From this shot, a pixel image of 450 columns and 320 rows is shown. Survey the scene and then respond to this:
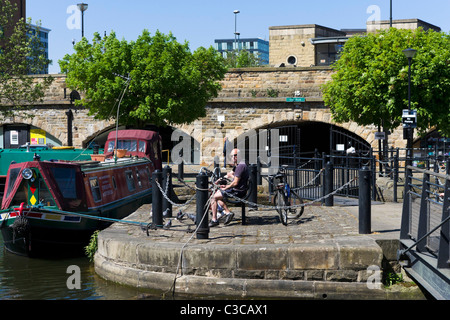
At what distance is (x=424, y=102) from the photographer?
22266 millimetres

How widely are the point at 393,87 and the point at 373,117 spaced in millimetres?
1729

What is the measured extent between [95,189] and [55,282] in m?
3.80

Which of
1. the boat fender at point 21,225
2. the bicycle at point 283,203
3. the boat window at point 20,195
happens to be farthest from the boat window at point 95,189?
the bicycle at point 283,203

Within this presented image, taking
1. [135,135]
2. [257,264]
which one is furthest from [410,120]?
[257,264]

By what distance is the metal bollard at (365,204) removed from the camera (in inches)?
386

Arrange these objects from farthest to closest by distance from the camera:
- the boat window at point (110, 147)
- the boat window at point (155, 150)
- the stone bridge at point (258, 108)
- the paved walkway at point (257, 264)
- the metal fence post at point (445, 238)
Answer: the stone bridge at point (258, 108) → the boat window at point (155, 150) → the boat window at point (110, 147) → the paved walkway at point (257, 264) → the metal fence post at point (445, 238)

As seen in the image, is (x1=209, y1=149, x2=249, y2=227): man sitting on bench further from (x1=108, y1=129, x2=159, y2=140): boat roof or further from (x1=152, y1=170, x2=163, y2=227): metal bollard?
(x1=108, y1=129, x2=159, y2=140): boat roof

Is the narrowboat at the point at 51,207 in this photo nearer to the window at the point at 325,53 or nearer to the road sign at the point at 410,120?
the road sign at the point at 410,120

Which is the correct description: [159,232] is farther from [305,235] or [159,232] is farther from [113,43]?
[113,43]

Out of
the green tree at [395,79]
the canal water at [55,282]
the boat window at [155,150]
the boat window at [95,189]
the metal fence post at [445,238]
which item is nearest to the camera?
the metal fence post at [445,238]

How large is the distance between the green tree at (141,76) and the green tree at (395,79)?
6269 mm

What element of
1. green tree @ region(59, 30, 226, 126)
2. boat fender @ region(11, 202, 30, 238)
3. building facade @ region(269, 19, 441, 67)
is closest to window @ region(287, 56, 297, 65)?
building facade @ region(269, 19, 441, 67)

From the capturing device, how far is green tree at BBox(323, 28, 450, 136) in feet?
72.0

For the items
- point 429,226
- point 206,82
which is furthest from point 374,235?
point 206,82
